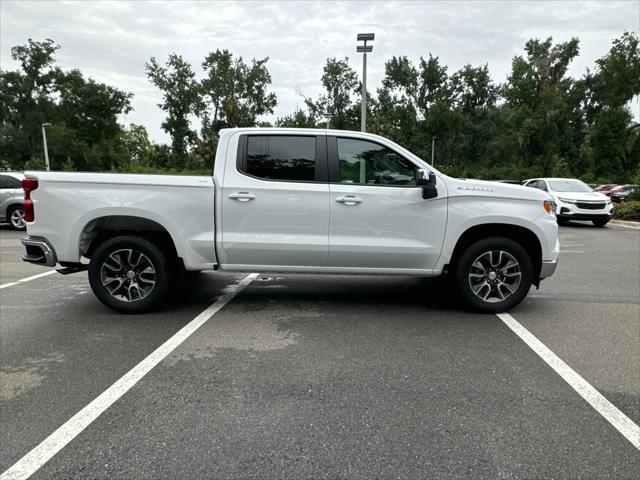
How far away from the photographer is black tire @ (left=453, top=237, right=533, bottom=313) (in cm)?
510

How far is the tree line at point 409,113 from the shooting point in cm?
5225

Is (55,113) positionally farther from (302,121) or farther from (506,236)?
(506,236)

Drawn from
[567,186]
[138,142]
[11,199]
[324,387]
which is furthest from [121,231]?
[138,142]

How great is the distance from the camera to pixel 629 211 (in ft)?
57.5

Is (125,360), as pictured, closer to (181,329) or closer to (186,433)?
(181,329)

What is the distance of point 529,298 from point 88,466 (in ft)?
17.7

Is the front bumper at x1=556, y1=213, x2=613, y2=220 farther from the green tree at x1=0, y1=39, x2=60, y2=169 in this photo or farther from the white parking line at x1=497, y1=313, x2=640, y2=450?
the green tree at x1=0, y1=39, x2=60, y2=169

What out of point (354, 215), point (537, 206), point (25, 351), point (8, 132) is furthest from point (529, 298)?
point (8, 132)

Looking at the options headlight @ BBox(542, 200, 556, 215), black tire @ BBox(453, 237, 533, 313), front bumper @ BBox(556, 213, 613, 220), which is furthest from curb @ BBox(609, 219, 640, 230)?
black tire @ BBox(453, 237, 533, 313)

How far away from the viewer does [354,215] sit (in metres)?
4.99

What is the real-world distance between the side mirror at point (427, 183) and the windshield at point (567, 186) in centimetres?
1365

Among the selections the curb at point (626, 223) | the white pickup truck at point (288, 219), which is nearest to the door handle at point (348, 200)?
the white pickup truck at point (288, 219)

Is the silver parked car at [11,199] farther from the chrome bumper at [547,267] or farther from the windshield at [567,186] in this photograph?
the windshield at [567,186]

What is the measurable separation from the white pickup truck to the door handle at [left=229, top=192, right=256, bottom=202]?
0.01 m
